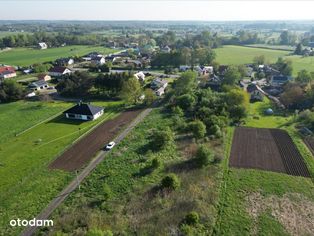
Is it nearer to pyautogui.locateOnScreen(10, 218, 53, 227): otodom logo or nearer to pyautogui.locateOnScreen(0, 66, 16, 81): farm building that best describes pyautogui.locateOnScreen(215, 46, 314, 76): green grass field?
pyautogui.locateOnScreen(0, 66, 16, 81): farm building

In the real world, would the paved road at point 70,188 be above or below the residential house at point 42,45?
above

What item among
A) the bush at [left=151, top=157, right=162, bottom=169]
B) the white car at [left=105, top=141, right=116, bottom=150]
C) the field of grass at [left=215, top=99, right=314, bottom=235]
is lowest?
the white car at [left=105, top=141, right=116, bottom=150]

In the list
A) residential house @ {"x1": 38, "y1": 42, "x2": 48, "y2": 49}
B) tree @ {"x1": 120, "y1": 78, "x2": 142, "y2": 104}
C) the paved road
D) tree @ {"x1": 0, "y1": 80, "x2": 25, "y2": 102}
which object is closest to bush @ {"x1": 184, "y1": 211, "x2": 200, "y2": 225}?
the paved road

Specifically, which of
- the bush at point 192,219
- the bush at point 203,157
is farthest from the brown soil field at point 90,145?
the bush at point 192,219

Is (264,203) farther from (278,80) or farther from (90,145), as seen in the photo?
(278,80)

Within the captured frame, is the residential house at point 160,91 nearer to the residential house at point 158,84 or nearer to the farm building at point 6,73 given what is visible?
the residential house at point 158,84

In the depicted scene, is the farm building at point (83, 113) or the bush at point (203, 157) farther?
the farm building at point (83, 113)

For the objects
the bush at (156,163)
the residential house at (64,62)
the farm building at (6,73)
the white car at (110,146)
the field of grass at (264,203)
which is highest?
the bush at (156,163)
